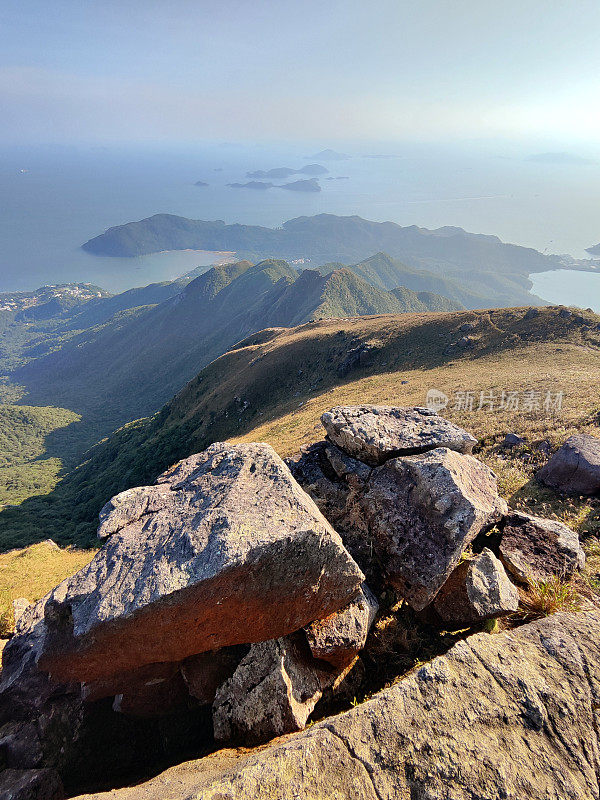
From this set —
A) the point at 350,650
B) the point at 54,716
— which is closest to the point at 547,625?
the point at 350,650

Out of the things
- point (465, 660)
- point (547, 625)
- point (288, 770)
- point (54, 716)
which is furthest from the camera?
point (54, 716)

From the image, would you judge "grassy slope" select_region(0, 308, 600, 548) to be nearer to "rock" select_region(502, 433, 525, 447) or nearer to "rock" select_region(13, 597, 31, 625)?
"rock" select_region(502, 433, 525, 447)

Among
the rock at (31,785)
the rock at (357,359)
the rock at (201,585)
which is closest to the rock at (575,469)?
the rock at (201,585)

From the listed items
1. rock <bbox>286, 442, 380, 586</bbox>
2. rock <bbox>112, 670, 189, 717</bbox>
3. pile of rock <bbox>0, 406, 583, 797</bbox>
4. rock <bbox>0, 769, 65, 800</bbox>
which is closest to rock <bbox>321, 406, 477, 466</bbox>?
pile of rock <bbox>0, 406, 583, 797</bbox>

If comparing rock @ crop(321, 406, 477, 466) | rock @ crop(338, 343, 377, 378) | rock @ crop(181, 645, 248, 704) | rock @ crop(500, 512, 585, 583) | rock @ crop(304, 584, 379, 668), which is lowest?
rock @ crop(338, 343, 377, 378)

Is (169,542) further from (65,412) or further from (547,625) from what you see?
(65,412)
